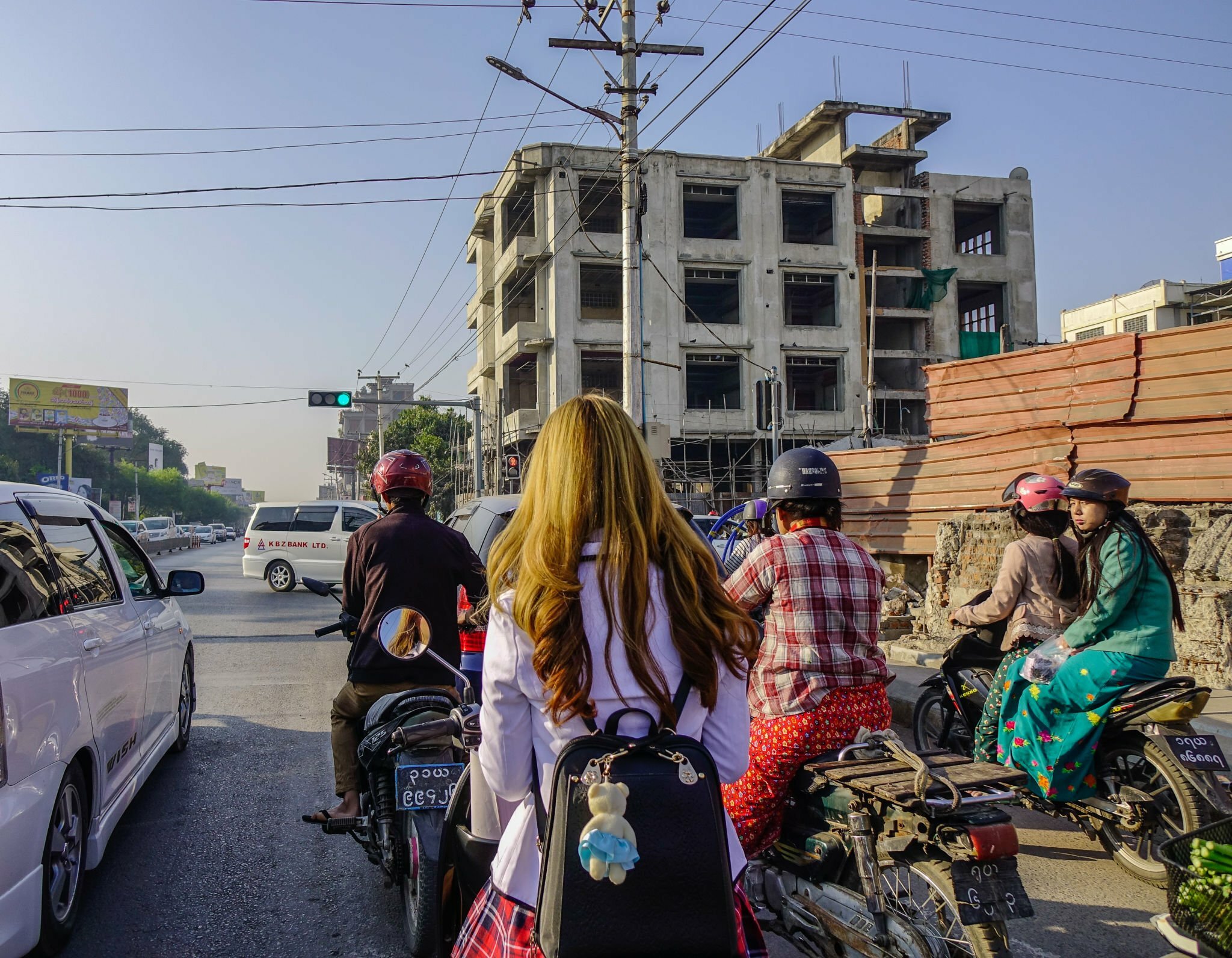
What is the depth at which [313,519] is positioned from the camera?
19.5 metres

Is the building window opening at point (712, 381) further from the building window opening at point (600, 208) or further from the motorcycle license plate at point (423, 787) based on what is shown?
the motorcycle license plate at point (423, 787)

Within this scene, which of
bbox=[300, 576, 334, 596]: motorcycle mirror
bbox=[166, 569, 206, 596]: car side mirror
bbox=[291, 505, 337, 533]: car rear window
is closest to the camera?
bbox=[300, 576, 334, 596]: motorcycle mirror

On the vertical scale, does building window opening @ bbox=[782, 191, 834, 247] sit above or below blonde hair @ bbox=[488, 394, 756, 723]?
above

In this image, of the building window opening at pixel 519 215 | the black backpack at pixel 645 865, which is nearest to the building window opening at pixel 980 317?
the building window opening at pixel 519 215

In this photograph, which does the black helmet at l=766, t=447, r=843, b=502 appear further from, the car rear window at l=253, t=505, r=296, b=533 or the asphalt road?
the car rear window at l=253, t=505, r=296, b=533

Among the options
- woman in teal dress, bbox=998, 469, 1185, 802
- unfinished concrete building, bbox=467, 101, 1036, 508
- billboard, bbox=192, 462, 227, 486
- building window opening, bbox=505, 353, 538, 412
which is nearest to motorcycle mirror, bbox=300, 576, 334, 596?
woman in teal dress, bbox=998, 469, 1185, 802

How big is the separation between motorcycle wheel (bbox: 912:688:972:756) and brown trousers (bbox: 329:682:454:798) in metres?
3.18

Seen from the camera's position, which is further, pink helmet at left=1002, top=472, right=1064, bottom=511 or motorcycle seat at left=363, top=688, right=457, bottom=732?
pink helmet at left=1002, top=472, right=1064, bottom=511

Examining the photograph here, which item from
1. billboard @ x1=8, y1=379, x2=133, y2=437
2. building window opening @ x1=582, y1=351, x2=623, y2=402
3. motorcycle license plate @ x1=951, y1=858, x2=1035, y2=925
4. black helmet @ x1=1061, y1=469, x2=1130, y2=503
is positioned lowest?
motorcycle license plate @ x1=951, y1=858, x2=1035, y2=925

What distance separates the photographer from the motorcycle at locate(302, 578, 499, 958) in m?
2.71

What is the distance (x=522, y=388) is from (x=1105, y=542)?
127ft

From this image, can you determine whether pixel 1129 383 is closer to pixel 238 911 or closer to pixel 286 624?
pixel 238 911

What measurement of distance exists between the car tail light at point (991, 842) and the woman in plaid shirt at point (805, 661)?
1.98 feet

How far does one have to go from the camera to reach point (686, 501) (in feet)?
90.0
